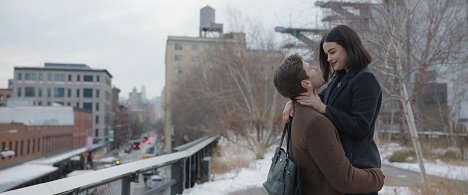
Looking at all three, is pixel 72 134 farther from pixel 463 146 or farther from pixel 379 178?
pixel 379 178

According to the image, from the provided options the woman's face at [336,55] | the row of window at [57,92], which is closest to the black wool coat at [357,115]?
the woman's face at [336,55]

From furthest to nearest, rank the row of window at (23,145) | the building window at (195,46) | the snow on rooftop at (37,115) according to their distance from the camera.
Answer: the building window at (195,46) → the snow on rooftop at (37,115) → the row of window at (23,145)

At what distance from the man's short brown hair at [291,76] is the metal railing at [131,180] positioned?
6.41 feet

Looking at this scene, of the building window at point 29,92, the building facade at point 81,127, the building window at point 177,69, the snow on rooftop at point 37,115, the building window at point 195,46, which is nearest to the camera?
the snow on rooftop at point 37,115

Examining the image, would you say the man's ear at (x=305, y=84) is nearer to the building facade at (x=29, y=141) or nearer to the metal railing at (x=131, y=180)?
the metal railing at (x=131, y=180)

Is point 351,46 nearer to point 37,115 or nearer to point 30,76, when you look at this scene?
point 37,115

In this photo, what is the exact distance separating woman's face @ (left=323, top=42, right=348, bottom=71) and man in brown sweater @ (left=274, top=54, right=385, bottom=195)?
5.7 inches

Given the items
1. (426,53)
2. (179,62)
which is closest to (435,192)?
(426,53)

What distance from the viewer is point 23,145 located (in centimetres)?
4541

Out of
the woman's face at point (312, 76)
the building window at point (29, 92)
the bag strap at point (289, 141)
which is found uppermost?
the building window at point (29, 92)

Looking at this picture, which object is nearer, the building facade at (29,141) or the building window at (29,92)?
the building facade at (29,141)

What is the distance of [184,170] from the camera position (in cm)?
834

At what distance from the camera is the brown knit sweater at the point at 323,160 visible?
80.1 inches

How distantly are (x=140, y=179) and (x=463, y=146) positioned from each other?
1596cm
